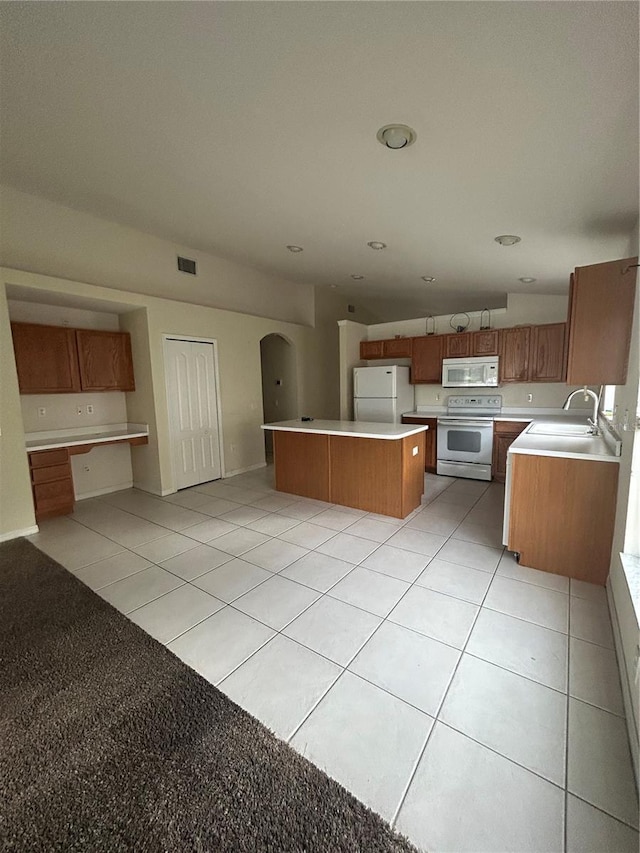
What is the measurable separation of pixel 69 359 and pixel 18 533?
6.26ft

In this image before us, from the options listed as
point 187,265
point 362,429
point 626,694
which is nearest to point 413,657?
point 626,694

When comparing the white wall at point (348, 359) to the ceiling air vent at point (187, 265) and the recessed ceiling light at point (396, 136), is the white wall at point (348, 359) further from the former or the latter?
the recessed ceiling light at point (396, 136)

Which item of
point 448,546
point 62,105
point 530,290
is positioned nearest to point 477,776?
point 448,546

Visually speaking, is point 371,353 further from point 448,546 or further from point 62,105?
point 62,105

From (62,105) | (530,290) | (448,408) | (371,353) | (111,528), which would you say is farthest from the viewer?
(371,353)

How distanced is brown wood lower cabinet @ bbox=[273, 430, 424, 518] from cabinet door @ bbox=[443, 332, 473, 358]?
210 cm

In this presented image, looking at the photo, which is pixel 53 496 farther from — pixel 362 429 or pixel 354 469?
pixel 362 429

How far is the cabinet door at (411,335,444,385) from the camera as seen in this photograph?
538 centimetres

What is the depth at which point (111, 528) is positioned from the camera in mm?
3430

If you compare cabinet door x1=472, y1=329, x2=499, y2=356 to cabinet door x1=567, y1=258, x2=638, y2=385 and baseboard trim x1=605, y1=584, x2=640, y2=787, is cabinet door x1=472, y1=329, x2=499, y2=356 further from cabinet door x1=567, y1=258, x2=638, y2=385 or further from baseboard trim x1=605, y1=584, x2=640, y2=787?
baseboard trim x1=605, y1=584, x2=640, y2=787

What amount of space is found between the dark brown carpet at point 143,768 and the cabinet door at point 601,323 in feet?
8.53

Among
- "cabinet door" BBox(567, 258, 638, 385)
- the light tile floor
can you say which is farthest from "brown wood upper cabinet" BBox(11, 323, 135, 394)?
"cabinet door" BBox(567, 258, 638, 385)

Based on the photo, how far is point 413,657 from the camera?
1748 mm

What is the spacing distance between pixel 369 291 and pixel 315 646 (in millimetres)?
5743
